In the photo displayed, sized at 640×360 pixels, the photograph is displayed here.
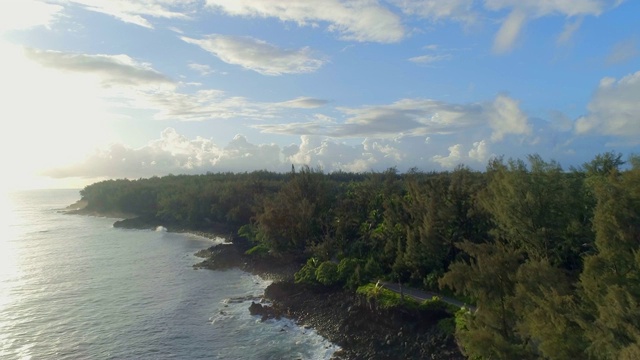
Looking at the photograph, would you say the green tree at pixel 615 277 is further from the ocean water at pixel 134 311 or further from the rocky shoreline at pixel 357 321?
the ocean water at pixel 134 311

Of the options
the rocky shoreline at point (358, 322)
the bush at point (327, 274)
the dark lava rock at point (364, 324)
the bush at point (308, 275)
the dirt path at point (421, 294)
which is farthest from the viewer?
the bush at point (308, 275)

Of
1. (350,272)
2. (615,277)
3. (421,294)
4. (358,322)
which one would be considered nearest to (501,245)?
(615,277)

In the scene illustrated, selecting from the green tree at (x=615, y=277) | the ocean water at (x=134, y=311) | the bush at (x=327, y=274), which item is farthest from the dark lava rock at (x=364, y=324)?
the green tree at (x=615, y=277)

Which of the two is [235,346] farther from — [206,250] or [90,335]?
[206,250]

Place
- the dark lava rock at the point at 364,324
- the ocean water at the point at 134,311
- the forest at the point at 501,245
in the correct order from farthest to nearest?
the ocean water at the point at 134,311
the dark lava rock at the point at 364,324
the forest at the point at 501,245

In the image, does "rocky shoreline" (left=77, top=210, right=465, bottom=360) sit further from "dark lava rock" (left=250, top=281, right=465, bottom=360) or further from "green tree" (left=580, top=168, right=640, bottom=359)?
"green tree" (left=580, top=168, right=640, bottom=359)

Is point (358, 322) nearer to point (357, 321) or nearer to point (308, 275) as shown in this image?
point (357, 321)

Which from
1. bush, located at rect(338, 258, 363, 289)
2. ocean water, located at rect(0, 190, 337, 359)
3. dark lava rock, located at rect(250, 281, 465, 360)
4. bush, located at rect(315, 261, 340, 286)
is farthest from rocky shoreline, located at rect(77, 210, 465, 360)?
ocean water, located at rect(0, 190, 337, 359)
